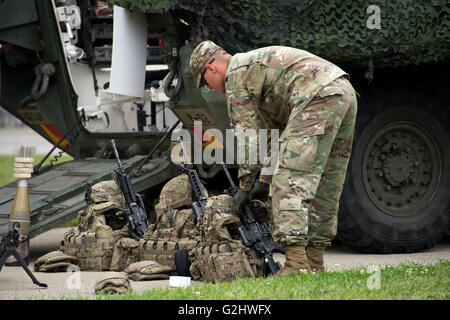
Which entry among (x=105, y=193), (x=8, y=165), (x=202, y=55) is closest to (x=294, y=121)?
(x=202, y=55)

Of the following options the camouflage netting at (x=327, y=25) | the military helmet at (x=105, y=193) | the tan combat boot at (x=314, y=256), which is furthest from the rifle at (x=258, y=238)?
the camouflage netting at (x=327, y=25)

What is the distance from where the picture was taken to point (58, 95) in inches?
351

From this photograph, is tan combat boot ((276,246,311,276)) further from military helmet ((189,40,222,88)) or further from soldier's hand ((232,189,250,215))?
military helmet ((189,40,222,88))

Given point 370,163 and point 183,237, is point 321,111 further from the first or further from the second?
point 370,163

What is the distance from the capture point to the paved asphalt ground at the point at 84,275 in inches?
211

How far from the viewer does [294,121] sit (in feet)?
17.2

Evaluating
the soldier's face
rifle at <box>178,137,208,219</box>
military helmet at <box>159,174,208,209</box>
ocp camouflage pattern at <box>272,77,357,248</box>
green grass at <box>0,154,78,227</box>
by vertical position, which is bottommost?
green grass at <box>0,154,78,227</box>

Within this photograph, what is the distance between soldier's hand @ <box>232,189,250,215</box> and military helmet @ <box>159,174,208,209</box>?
3.75 feet

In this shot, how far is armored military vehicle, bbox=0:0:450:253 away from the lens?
7004 millimetres

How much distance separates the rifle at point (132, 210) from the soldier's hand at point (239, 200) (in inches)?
53.6

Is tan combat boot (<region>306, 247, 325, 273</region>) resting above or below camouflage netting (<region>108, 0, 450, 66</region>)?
below

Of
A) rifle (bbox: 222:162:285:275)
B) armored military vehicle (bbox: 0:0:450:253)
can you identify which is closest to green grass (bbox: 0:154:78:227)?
armored military vehicle (bbox: 0:0:450:253)

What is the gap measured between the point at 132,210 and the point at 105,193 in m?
0.31

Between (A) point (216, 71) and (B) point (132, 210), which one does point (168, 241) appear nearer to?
(B) point (132, 210)
